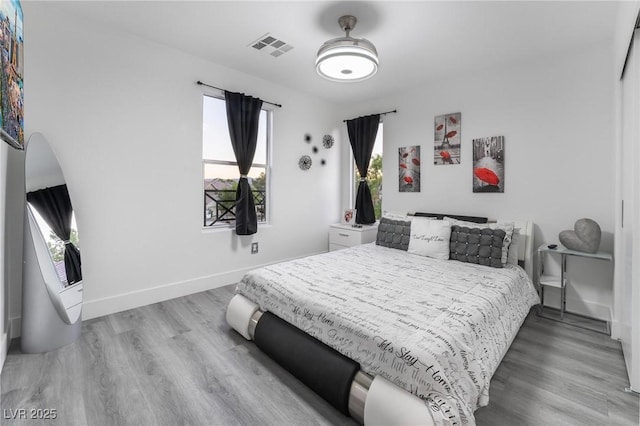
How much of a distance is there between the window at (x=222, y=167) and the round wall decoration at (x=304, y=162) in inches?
21.3

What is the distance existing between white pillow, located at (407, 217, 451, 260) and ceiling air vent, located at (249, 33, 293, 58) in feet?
7.59

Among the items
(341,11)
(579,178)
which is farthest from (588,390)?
(341,11)

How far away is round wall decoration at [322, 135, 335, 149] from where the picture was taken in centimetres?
461

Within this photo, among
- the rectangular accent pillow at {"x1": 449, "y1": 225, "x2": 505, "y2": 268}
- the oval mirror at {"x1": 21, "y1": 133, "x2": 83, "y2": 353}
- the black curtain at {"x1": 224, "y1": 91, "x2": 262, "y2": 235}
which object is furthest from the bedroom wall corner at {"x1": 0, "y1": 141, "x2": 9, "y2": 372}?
the rectangular accent pillow at {"x1": 449, "y1": 225, "x2": 505, "y2": 268}

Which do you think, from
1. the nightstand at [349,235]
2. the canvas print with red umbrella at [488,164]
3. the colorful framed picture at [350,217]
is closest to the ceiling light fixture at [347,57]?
the canvas print with red umbrella at [488,164]

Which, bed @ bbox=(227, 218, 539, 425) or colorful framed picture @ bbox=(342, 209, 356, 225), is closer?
bed @ bbox=(227, 218, 539, 425)

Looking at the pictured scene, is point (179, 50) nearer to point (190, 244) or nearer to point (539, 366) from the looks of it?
point (190, 244)

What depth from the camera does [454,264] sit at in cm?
266

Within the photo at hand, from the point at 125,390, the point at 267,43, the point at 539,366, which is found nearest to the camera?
the point at 125,390

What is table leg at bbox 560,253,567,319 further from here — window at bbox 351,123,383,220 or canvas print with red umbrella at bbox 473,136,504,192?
window at bbox 351,123,383,220

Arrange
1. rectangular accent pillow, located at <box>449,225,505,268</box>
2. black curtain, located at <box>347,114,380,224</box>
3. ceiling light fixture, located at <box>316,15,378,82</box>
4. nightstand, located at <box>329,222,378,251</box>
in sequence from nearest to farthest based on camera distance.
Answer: ceiling light fixture, located at <box>316,15,378,82</box> → rectangular accent pillow, located at <box>449,225,505,268</box> → nightstand, located at <box>329,222,378,251</box> → black curtain, located at <box>347,114,380,224</box>

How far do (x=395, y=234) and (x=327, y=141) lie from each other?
2.08 meters

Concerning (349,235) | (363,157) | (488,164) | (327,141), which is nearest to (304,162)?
(327,141)

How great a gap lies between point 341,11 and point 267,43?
2.89ft
